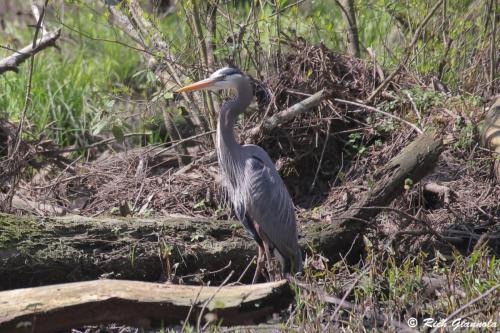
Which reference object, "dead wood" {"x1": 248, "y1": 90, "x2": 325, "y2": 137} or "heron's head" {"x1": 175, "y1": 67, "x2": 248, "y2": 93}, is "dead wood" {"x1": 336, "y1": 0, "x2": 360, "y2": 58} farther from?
"heron's head" {"x1": 175, "y1": 67, "x2": 248, "y2": 93}

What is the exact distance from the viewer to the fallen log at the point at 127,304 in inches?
163

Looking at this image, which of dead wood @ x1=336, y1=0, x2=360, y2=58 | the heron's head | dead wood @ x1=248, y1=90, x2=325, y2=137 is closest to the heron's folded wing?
the heron's head

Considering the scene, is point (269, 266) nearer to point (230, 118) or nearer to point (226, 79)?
point (230, 118)

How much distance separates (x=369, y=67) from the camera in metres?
7.02

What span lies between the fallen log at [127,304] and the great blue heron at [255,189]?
1.09 metres

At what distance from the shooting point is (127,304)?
4211mm

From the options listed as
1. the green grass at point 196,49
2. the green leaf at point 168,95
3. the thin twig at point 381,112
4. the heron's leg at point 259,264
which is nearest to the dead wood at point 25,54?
the green grass at point 196,49

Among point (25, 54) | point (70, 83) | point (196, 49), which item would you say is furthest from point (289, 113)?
point (70, 83)

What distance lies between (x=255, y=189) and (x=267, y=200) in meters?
0.12

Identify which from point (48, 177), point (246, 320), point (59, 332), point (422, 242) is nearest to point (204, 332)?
point (246, 320)

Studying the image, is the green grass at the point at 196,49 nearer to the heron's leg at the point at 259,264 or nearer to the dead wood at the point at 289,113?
the dead wood at the point at 289,113

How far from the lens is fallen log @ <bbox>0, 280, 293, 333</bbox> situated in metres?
4.14

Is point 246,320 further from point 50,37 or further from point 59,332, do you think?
point 50,37

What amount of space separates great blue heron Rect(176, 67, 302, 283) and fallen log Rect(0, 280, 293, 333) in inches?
42.9
